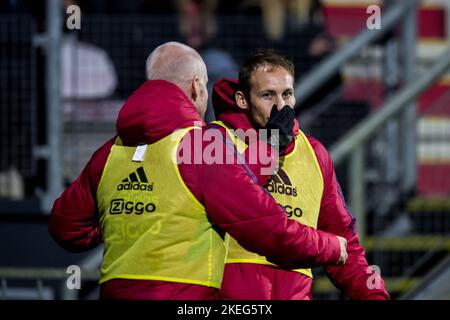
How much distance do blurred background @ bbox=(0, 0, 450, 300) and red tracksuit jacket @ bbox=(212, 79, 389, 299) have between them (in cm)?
318

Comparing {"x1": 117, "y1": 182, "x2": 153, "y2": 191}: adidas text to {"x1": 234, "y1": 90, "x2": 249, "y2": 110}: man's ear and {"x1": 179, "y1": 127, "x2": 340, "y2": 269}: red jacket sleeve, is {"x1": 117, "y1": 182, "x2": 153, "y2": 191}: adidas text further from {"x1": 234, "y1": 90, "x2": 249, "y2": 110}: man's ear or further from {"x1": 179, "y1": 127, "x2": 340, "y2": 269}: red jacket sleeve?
{"x1": 234, "y1": 90, "x2": 249, "y2": 110}: man's ear

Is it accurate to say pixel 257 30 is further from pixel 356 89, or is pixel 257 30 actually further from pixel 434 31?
pixel 434 31

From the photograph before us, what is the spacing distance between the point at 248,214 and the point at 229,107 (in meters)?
0.73

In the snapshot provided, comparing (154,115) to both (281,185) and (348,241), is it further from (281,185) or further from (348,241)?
(348,241)

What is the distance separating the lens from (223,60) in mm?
9125

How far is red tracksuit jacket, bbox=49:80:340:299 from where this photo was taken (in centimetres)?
457

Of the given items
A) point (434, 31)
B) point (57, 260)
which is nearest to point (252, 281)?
point (57, 260)

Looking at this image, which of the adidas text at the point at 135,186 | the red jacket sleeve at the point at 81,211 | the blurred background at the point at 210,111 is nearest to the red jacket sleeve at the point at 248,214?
the adidas text at the point at 135,186

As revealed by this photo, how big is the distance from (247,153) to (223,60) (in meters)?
4.27

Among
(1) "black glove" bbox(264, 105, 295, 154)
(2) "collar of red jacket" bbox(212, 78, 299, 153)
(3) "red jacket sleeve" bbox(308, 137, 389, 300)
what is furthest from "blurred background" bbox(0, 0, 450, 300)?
(1) "black glove" bbox(264, 105, 295, 154)

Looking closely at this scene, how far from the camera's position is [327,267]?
5.20 metres

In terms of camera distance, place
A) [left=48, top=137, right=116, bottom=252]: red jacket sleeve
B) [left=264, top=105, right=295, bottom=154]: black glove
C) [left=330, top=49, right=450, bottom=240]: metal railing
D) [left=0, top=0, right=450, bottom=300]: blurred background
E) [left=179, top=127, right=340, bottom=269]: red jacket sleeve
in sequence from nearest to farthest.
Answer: [left=179, top=127, right=340, bottom=269]: red jacket sleeve → [left=264, top=105, right=295, bottom=154]: black glove → [left=48, top=137, right=116, bottom=252]: red jacket sleeve → [left=330, top=49, right=450, bottom=240]: metal railing → [left=0, top=0, right=450, bottom=300]: blurred background

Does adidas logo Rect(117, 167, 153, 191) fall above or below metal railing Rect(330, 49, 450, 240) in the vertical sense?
above

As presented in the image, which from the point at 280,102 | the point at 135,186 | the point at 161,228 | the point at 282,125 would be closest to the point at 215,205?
the point at 161,228
